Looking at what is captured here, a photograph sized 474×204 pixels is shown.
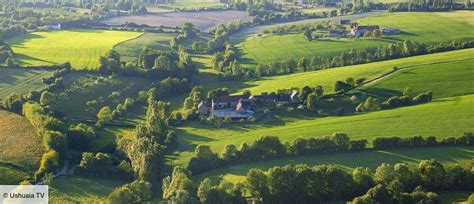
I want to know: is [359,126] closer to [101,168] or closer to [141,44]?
[101,168]

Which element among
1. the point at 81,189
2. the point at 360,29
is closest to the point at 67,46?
the point at 360,29

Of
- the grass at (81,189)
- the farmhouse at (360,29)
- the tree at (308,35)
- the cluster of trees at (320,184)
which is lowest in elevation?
the grass at (81,189)

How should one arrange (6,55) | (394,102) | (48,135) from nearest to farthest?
(48,135)
(394,102)
(6,55)

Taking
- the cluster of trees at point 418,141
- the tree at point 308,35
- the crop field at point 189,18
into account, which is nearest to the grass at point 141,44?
the crop field at point 189,18

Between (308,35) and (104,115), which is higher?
(308,35)

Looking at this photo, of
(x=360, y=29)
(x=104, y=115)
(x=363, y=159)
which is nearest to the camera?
(x=363, y=159)

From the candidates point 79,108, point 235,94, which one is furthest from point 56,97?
point 235,94

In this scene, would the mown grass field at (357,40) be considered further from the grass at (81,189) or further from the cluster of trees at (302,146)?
the grass at (81,189)
